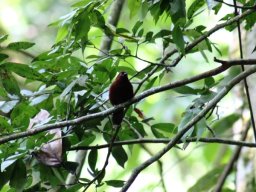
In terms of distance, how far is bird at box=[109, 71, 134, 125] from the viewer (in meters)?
1.10

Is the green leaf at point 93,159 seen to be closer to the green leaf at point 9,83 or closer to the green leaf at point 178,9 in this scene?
the green leaf at point 9,83

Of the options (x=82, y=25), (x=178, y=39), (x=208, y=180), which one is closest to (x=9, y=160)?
(x=82, y=25)

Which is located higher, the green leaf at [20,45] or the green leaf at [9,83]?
the green leaf at [20,45]

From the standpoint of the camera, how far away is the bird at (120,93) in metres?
1.10

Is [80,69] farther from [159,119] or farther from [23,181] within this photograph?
[159,119]

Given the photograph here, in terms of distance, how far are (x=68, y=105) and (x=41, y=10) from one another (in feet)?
10.0

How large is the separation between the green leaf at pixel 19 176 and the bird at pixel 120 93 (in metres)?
0.21

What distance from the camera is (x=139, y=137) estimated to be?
131cm

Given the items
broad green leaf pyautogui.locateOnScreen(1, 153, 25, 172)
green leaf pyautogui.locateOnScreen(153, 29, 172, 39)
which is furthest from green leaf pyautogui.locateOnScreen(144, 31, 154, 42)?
broad green leaf pyautogui.locateOnScreen(1, 153, 25, 172)

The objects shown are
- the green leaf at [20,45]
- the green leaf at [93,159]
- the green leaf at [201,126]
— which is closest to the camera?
the green leaf at [201,126]

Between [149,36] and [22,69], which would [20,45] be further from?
[149,36]

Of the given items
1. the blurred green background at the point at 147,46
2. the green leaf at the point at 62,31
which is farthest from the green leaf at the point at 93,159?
the blurred green background at the point at 147,46

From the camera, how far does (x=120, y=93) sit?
1100 millimetres

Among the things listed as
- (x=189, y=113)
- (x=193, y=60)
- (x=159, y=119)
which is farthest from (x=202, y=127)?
(x=193, y=60)
